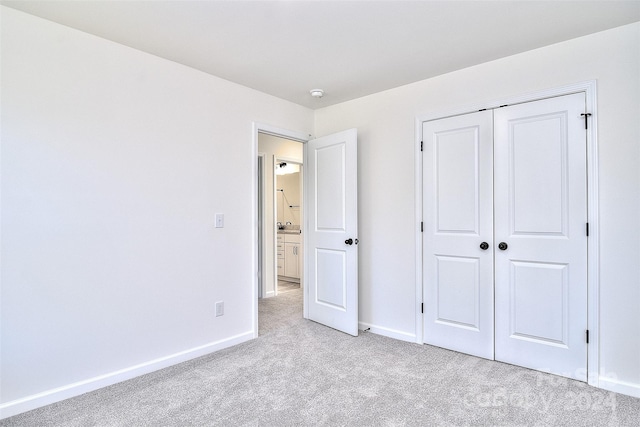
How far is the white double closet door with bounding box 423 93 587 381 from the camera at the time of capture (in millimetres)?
2412

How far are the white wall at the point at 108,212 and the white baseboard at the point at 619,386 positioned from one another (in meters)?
2.75

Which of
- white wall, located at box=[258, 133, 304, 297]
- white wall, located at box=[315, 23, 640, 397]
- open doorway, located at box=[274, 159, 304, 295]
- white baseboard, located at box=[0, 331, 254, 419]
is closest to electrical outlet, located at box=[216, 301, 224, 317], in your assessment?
white baseboard, located at box=[0, 331, 254, 419]

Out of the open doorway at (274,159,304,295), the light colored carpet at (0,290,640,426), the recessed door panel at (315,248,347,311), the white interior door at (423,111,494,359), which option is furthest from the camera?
the open doorway at (274,159,304,295)

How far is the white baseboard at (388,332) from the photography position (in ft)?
10.5

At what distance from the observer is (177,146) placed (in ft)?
9.05

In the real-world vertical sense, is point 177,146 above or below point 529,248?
above

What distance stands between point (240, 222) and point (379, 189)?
1.39 meters

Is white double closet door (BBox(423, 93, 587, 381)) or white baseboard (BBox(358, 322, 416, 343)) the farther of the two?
white baseboard (BBox(358, 322, 416, 343))

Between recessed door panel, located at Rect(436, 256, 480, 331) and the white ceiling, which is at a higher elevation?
the white ceiling

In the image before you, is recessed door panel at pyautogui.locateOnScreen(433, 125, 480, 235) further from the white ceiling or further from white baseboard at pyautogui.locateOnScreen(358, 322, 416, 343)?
white baseboard at pyautogui.locateOnScreen(358, 322, 416, 343)

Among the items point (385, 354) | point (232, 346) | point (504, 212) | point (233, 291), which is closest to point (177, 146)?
point (233, 291)

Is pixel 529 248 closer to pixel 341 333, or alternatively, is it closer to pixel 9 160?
pixel 341 333

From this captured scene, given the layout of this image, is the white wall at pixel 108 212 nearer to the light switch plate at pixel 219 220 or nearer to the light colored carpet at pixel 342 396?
the light switch plate at pixel 219 220

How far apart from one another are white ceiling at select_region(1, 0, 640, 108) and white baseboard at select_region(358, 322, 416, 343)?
2360mm
